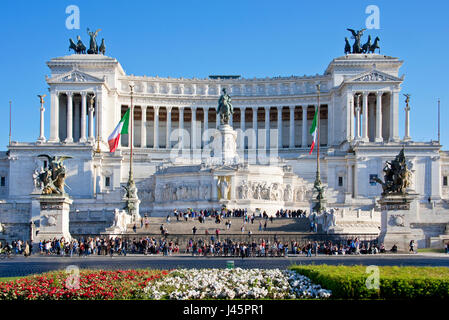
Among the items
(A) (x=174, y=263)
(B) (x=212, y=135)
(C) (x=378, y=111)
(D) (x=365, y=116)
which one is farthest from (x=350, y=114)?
(A) (x=174, y=263)

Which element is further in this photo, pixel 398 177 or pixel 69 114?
pixel 69 114

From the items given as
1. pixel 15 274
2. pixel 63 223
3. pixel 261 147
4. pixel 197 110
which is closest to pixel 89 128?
pixel 197 110

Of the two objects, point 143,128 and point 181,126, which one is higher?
point 181,126

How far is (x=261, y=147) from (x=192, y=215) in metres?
41.4

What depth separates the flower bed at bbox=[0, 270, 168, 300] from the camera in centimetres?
1986

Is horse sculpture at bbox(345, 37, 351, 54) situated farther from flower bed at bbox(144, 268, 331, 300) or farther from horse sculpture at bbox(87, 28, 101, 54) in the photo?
flower bed at bbox(144, 268, 331, 300)

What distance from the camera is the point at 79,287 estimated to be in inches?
816

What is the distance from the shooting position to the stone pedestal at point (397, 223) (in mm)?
45938

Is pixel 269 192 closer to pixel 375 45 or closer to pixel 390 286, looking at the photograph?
pixel 375 45

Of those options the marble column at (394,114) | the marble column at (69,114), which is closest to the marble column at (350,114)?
the marble column at (394,114)

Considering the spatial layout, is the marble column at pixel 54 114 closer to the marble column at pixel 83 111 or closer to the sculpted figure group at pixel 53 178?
the marble column at pixel 83 111

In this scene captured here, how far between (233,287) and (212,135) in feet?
273

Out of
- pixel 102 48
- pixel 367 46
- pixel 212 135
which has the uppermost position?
pixel 367 46

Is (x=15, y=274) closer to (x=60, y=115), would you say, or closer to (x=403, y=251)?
(x=403, y=251)
